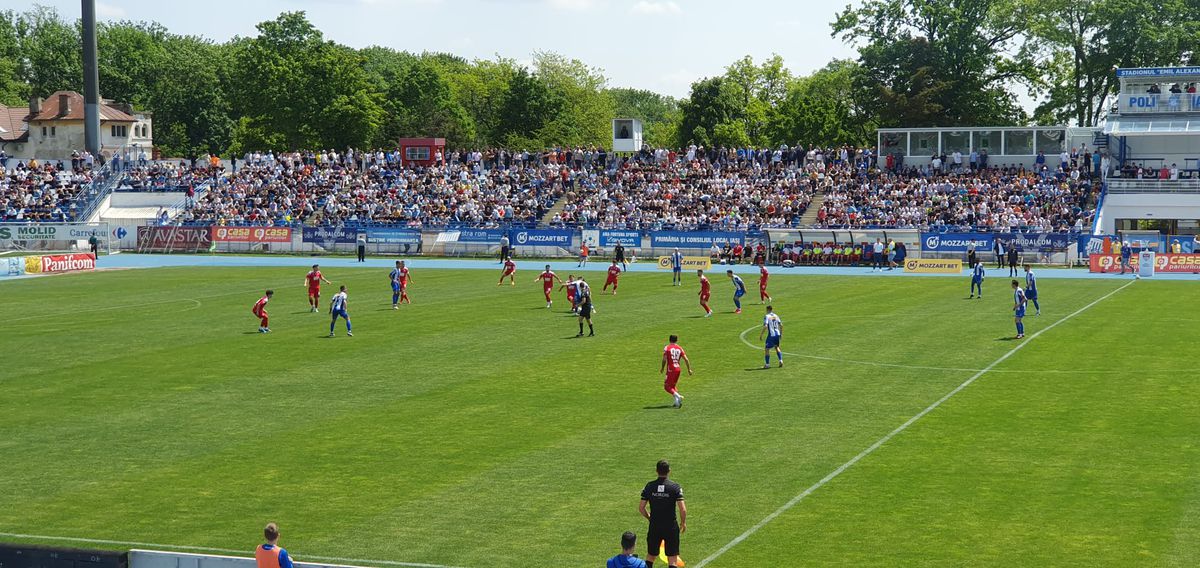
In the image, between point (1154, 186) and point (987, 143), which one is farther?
point (987, 143)

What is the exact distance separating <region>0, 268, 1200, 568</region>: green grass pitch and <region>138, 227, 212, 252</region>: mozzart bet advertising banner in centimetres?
4201

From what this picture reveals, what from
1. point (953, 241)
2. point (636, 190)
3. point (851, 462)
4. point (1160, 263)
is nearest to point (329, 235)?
point (636, 190)

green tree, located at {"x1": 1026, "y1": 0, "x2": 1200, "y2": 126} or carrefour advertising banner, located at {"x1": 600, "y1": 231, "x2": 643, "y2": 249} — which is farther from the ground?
green tree, located at {"x1": 1026, "y1": 0, "x2": 1200, "y2": 126}

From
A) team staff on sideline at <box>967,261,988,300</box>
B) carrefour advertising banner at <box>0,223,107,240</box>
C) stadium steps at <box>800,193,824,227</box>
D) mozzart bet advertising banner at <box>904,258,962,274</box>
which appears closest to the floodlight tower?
carrefour advertising banner at <box>0,223,107,240</box>

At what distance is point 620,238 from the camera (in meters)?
76.7

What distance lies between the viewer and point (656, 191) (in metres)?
82.4

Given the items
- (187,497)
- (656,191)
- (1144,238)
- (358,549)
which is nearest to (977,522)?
(358,549)

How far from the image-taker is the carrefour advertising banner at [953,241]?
228ft

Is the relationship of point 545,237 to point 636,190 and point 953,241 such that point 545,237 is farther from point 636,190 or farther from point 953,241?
point 953,241

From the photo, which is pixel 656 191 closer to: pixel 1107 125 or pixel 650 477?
pixel 1107 125

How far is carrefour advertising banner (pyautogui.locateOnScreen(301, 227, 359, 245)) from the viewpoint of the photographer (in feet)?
268

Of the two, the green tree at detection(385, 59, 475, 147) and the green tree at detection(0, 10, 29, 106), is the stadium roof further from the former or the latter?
the green tree at detection(0, 10, 29, 106)

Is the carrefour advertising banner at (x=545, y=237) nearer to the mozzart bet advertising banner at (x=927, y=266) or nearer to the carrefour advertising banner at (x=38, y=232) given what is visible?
the mozzart bet advertising banner at (x=927, y=266)

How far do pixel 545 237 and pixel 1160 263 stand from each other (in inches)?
1333
